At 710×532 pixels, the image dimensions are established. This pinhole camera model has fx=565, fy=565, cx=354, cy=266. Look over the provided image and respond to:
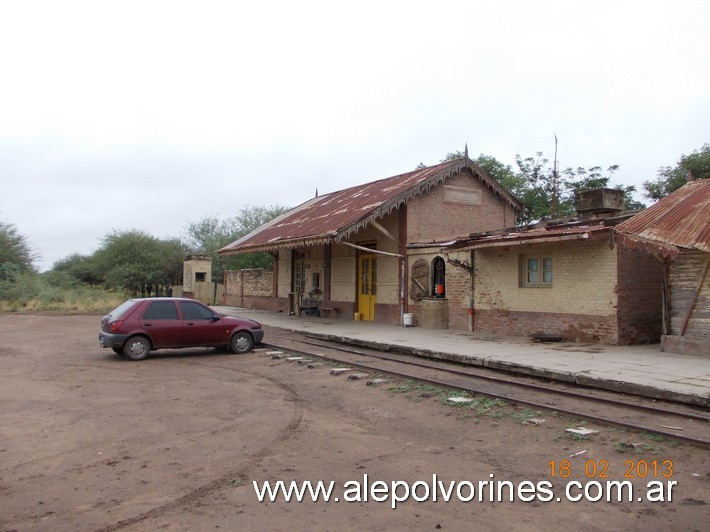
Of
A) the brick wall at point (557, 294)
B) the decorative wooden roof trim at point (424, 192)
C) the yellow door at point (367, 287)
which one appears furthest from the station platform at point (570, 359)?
the yellow door at point (367, 287)

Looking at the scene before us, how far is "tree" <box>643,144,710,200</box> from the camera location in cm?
2833

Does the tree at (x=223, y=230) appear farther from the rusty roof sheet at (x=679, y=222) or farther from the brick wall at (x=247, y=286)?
the rusty roof sheet at (x=679, y=222)

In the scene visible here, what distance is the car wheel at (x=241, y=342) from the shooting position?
13461mm

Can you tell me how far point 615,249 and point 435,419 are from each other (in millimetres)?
8052

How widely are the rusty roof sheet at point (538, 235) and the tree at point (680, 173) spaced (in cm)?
1667

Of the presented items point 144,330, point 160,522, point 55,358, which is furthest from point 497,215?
point 160,522

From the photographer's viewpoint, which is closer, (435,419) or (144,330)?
(435,419)

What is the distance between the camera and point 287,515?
4281mm

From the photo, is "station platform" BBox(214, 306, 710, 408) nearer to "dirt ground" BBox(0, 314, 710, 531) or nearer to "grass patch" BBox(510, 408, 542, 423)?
"grass patch" BBox(510, 408, 542, 423)

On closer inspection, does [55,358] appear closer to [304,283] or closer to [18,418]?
[18,418]

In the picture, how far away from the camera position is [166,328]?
12.6 meters

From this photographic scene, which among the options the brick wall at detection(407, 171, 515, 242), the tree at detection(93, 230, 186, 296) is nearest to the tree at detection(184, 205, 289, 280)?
the tree at detection(93, 230, 186, 296)

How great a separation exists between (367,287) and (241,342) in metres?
9.23

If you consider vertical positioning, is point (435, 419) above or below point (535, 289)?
below
